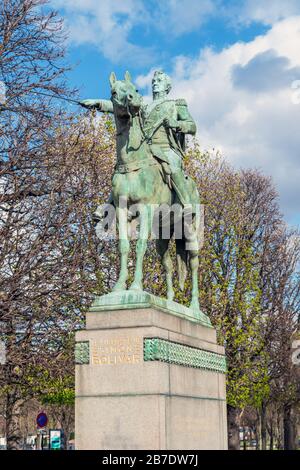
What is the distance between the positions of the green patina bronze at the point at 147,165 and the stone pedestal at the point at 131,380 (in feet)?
2.22

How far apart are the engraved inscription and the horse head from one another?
3496mm

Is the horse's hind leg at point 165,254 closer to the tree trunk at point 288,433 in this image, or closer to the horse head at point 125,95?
the horse head at point 125,95

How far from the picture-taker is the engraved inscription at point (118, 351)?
11234 mm

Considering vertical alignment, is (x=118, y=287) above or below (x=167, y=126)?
below

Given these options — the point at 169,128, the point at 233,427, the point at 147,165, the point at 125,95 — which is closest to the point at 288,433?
the point at 233,427

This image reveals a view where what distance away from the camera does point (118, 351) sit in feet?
37.1

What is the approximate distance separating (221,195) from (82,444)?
79.2 ft

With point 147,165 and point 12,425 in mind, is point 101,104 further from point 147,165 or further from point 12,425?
point 12,425

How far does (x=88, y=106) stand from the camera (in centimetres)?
1273

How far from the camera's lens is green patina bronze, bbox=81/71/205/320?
12.3 meters

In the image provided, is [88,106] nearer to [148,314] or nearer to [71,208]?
[148,314]

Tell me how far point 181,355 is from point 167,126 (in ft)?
13.4

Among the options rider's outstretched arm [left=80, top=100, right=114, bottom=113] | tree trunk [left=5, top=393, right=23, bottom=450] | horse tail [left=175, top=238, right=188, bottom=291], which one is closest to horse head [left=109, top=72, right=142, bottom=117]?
rider's outstretched arm [left=80, top=100, right=114, bottom=113]

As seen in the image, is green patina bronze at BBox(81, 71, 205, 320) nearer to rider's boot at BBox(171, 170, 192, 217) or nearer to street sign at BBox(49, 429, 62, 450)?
rider's boot at BBox(171, 170, 192, 217)
